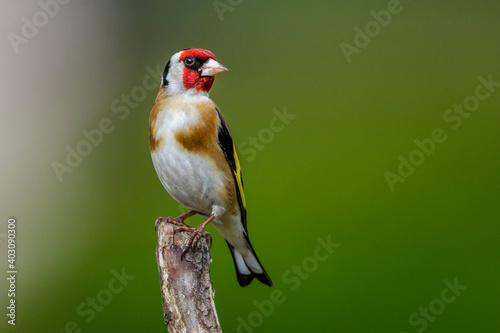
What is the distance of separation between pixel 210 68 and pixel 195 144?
47cm

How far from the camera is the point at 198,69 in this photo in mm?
3631

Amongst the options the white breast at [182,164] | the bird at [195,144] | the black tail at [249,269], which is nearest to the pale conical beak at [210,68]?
the bird at [195,144]

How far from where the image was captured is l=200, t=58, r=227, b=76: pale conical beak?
3566mm

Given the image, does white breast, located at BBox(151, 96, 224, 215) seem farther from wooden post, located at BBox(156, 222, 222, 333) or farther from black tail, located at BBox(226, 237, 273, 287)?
black tail, located at BBox(226, 237, 273, 287)

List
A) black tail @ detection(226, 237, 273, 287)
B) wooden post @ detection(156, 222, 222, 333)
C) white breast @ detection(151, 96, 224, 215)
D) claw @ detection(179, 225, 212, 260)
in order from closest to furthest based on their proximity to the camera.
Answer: wooden post @ detection(156, 222, 222, 333), claw @ detection(179, 225, 212, 260), white breast @ detection(151, 96, 224, 215), black tail @ detection(226, 237, 273, 287)

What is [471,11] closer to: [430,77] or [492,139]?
[430,77]

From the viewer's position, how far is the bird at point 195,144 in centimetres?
346

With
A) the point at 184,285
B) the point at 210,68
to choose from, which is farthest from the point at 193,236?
the point at 210,68

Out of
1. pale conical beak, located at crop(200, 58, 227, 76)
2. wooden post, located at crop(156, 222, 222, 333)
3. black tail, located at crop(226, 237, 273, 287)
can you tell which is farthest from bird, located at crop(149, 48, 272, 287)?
black tail, located at crop(226, 237, 273, 287)

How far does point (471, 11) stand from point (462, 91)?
1.87 meters

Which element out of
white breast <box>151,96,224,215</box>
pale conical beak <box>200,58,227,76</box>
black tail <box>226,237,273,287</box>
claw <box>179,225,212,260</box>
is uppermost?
pale conical beak <box>200,58,227,76</box>

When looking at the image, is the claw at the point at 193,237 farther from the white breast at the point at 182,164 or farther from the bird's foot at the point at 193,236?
the white breast at the point at 182,164

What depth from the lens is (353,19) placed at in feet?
22.2

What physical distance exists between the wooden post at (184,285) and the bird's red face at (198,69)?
2.95ft
